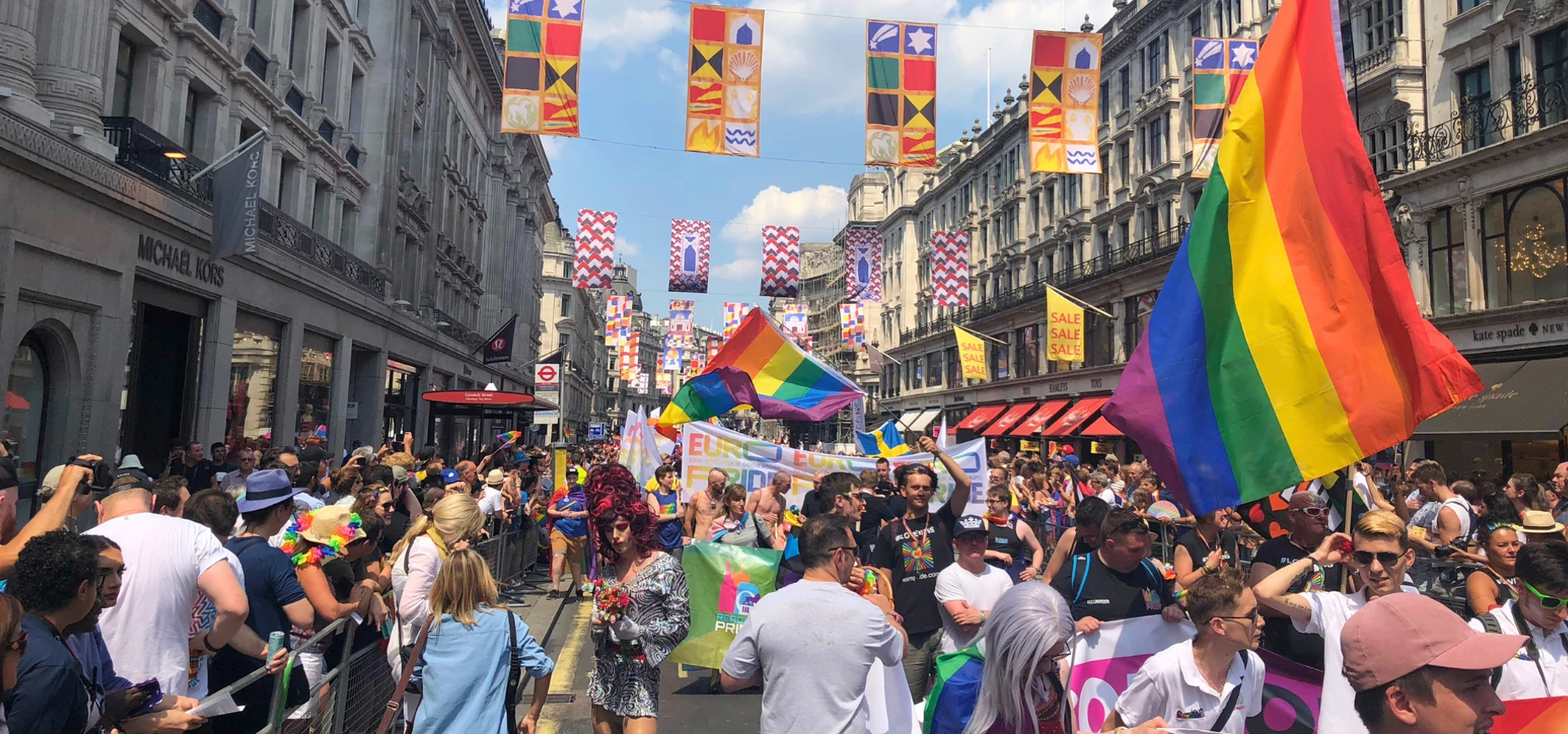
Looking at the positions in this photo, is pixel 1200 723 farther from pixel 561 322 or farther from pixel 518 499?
pixel 561 322

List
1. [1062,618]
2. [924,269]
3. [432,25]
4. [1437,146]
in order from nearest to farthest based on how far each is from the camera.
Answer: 1. [1062,618]
2. [1437,146]
3. [432,25]
4. [924,269]

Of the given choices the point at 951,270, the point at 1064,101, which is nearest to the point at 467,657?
the point at 1064,101

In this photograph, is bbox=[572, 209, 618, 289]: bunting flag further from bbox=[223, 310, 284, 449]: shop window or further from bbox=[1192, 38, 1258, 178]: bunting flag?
bbox=[1192, 38, 1258, 178]: bunting flag

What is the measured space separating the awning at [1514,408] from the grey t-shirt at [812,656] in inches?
680

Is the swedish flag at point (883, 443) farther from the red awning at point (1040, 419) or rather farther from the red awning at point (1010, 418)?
the red awning at point (1010, 418)

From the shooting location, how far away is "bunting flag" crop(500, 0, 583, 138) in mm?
14461

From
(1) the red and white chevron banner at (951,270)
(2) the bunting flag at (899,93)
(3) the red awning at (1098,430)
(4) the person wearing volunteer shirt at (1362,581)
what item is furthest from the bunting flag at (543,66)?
(1) the red and white chevron banner at (951,270)

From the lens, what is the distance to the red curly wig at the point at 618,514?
15.4ft

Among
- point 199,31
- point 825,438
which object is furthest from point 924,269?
point 199,31

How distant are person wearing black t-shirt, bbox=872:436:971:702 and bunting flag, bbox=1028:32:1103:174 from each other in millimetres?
10654

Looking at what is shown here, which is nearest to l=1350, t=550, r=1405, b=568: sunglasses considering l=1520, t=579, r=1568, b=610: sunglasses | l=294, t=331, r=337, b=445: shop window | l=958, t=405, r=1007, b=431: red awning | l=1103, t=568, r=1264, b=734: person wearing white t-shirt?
l=1520, t=579, r=1568, b=610: sunglasses

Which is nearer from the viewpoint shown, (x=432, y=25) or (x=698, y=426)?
(x=698, y=426)

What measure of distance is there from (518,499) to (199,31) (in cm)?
964

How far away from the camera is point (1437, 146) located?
2034 cm
